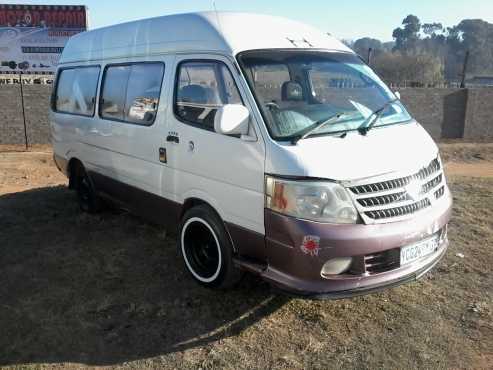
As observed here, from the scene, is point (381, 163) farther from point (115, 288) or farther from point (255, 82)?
point (115, 288)

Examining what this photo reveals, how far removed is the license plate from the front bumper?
0.16 ft

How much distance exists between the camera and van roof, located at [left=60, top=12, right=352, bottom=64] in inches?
152

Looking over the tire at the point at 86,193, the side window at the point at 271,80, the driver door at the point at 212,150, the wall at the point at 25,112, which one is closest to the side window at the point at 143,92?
the driver door at the point at 212,150

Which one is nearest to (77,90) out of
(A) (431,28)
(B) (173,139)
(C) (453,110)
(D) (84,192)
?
(D) (84,192)

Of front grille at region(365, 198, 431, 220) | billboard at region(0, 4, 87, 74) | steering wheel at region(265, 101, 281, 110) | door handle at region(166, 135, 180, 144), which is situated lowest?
front grille at region(365, 198, 431, 220)

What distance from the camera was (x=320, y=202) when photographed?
124 inches

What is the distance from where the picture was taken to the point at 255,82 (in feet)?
12.2

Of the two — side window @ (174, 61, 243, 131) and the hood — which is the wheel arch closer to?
side window @ (174, 61, 243, 131)

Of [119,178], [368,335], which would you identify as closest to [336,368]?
[368,335]

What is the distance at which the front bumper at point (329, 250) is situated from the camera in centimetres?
314

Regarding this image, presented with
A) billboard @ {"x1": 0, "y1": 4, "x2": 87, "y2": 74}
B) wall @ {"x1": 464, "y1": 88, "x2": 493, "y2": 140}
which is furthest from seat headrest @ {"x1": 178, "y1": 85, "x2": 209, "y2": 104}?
billboard @ {"x1": 0, "y1": 4, "x2": 87, "y2": 74}

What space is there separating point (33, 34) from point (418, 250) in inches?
951

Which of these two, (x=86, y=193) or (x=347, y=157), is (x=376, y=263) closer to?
(x=347, y=157)

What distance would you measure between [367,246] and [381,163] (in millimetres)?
598
